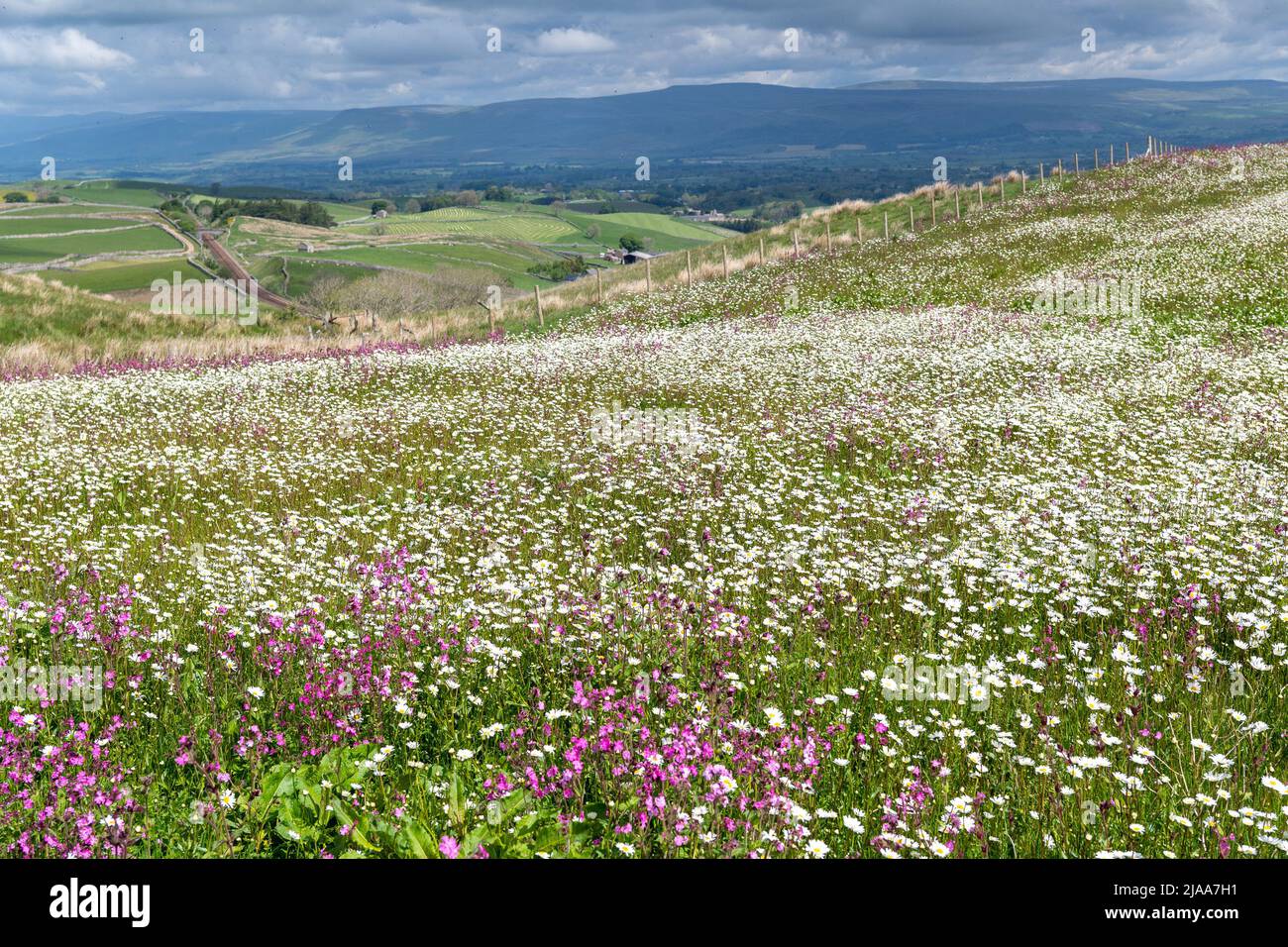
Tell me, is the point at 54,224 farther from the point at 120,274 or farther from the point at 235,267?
the point at 235,267

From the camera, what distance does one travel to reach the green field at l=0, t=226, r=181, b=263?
157m

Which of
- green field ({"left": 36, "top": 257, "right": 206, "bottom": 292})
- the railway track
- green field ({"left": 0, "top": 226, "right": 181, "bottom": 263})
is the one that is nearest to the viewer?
the railway track

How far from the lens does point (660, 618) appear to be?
23.5 feet

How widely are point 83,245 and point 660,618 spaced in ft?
635

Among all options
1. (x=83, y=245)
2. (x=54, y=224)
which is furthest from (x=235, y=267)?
(x=54, y=224)

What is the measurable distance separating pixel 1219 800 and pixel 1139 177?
6086cm

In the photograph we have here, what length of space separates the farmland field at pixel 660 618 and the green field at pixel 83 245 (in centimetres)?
16752

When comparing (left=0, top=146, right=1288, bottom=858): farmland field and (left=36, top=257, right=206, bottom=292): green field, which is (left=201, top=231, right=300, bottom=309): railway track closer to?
(left=36, top=257, right=206, bottom=292): green field

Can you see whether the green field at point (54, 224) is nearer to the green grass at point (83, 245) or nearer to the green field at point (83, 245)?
the green field at point (83, 245)

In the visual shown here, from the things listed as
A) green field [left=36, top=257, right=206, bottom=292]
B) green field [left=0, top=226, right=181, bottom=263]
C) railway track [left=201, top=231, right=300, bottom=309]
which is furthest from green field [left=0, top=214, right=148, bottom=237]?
green field [left=36, top=257, right=206, bottom=292]

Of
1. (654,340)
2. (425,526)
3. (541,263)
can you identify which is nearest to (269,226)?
(541,263)

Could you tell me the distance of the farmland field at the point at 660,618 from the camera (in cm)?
461

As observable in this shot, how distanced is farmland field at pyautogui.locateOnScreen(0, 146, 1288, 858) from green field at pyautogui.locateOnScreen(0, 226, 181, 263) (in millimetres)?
167521

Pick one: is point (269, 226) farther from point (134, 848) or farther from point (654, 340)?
point (134, 848)
